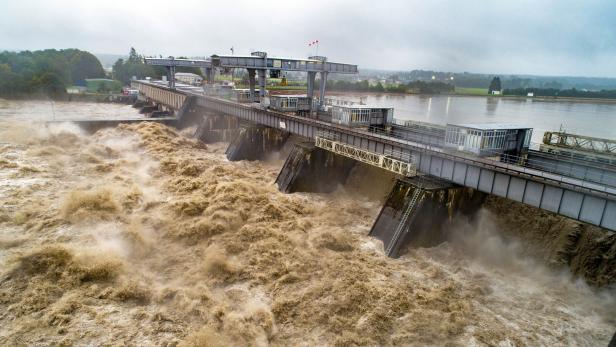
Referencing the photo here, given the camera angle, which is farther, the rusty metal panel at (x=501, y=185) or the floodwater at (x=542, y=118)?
the floodwater at (x=542, y=118)

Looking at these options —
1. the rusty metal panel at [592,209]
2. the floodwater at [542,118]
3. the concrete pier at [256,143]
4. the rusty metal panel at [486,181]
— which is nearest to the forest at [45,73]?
the concrete pier at [256,143]

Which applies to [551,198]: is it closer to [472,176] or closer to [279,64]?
[472,176]

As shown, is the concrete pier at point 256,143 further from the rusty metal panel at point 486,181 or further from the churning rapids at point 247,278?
the rusty metal panel at point 486,181

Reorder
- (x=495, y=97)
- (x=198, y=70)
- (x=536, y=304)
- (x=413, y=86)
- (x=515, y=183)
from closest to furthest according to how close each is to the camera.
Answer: (x=536, y=304), (x=515, y=183), (x=495, y=97), (x=413, y=86), (x=198, y=70)

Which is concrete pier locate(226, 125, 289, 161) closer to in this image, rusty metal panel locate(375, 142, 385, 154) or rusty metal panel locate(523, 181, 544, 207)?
rusty metal panel locate(375, 142, 385, 154)

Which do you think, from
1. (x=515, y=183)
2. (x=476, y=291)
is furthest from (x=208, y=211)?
(x=515, y=183)

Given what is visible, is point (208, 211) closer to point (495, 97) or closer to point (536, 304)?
point (536, 304)
